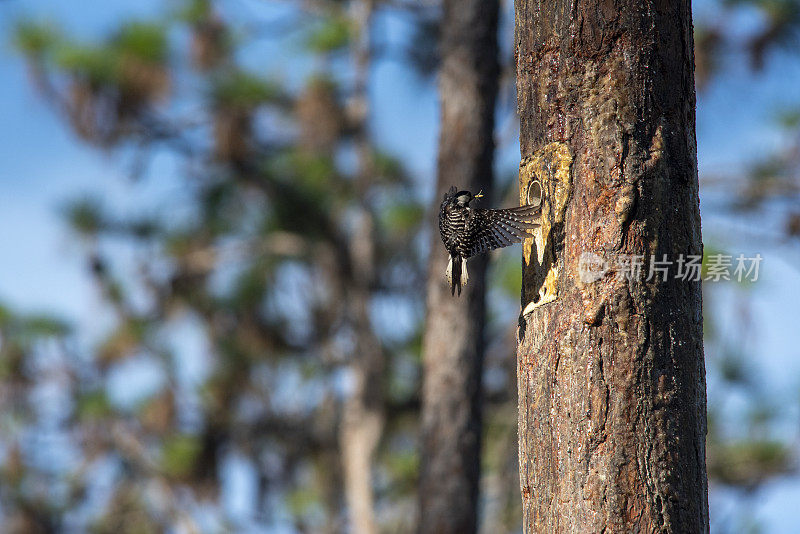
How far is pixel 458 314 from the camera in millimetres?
4586

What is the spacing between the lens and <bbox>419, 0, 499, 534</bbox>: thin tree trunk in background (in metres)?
4.43

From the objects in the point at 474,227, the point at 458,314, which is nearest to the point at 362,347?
the point at 458,314

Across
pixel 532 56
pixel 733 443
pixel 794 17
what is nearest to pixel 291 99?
pixel 794 17

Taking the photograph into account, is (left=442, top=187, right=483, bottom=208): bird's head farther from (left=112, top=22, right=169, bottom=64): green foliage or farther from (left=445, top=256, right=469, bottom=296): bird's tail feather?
(left=112, top=22, right=169, bottom=64): green foliage

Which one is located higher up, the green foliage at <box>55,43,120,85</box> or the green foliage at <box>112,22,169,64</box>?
the green foliage at <box>112,22,169,64</box>

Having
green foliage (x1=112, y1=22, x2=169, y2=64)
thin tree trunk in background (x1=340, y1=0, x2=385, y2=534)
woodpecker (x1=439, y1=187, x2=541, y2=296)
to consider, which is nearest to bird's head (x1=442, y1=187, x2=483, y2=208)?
woodpecker (x1=439, y1=187, x2=541, y2=296)

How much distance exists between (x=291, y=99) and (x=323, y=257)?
5.09 feet

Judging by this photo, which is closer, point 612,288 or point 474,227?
point 612,288

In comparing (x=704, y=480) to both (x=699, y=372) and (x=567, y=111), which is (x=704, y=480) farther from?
(x=567, y=111)

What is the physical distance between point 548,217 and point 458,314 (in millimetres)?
2514

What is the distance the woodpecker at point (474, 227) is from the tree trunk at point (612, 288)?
9cm

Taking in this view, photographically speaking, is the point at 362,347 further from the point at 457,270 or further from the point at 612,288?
the point at 612,288

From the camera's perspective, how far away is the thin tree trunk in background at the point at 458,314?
4.43m

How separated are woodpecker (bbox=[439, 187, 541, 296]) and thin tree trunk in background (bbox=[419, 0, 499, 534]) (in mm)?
1695
